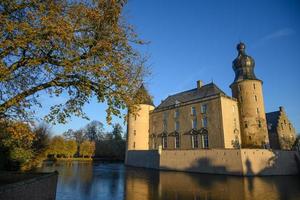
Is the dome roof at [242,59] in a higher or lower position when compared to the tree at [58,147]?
higher

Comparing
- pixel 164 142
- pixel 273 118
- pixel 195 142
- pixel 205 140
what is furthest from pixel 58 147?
pixel 273 118

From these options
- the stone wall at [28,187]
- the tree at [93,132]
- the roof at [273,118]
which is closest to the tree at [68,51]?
the stone wall at [28,187]

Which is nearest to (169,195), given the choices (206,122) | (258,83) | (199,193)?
(199,193)

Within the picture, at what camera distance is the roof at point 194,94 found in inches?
1382

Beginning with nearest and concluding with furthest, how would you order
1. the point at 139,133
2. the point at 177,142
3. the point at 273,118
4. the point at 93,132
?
the point at 177,142 < the point at 273,118 < the point at 139,133 < the point at 93,132

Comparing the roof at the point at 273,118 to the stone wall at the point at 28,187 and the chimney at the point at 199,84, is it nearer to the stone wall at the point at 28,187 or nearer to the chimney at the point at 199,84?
the chimney at the point at 199,84

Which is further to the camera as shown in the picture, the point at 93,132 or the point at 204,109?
the point at 93,132

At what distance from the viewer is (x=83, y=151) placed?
62312mm

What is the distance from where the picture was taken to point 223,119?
1239 inches

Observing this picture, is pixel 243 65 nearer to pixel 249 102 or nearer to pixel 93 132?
pixel 249 102

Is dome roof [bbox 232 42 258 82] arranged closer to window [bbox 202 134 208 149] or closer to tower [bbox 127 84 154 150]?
window [bbox 202 134 208 149]

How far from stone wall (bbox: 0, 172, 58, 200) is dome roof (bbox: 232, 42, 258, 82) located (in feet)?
104

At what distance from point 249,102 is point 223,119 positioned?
628 centimetres

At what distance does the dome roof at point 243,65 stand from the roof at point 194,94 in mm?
4260
